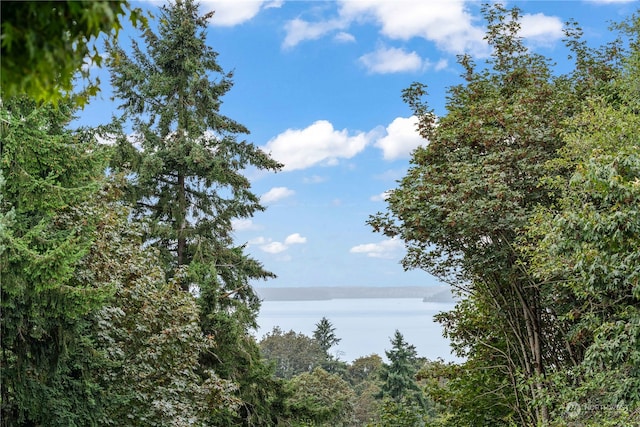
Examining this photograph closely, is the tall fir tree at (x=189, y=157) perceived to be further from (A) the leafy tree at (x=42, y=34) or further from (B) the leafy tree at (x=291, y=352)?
(B) the leafy tree at (x=291, y=352)

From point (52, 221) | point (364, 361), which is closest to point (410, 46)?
point (52, 221)

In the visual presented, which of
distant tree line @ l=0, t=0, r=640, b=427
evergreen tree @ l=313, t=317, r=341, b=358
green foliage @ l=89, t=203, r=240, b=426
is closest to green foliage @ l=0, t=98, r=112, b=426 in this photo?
distant tree line @ l=0, t=0, r=640, b=427

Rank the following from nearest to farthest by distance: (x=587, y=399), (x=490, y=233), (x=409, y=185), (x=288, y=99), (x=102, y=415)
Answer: (x=587, y=399) → (x=102, y=415) → (x=490, y=233) → (x=409, y=185) → (x=288, y=99)

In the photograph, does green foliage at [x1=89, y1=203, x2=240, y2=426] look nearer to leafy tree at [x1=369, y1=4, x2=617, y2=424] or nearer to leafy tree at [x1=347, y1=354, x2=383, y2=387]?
leafy tree at [x1=369, y1=4, x2=617, y2=424]

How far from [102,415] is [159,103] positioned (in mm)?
7442

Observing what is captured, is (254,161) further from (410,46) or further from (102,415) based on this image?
(102,415)

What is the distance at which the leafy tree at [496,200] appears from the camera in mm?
6457

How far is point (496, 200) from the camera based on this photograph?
612 cm

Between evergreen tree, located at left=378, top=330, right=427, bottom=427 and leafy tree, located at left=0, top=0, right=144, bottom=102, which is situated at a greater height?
leafy tree, located at left=0, top=0, right=144, bottom=102

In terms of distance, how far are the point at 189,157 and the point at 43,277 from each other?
Result: 251 inches

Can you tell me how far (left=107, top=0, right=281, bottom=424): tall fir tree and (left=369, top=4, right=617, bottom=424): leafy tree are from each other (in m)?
4.46

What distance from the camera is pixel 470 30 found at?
30.7 ft

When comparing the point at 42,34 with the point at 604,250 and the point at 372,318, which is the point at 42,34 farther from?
the point at 372,318

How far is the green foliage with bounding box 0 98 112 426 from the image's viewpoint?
473cm
